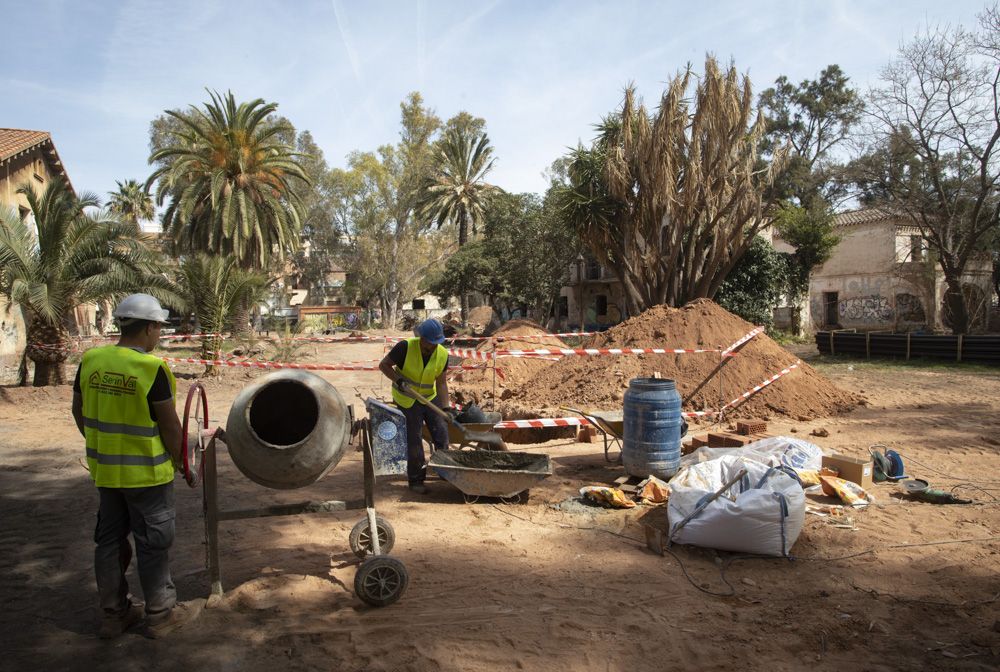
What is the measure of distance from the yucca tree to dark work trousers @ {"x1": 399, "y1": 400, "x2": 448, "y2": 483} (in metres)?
11.3

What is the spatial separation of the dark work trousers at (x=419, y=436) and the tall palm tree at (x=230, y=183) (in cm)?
2154

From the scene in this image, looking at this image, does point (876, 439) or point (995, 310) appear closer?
point (876, 439)

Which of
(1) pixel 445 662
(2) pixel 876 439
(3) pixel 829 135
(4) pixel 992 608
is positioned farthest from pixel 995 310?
(1) pixel 445 662

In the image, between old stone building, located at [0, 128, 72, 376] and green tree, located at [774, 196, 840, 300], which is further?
green tree, located at [774, 196, 840, 300]

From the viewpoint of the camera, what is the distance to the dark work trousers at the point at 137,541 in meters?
3.37

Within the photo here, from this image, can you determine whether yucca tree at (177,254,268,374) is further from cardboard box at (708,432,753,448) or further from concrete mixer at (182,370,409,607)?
concrete mixer at (182,370,409,607)

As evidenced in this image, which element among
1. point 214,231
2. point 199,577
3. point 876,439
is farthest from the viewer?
point 214,231

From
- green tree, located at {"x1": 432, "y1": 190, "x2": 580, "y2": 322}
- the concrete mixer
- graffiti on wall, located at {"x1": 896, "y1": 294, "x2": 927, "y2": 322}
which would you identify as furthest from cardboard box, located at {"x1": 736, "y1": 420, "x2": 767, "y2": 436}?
graffiti on wall, located at {"x1": 896, "y1": 294, "x2": 927, "y2": 322}

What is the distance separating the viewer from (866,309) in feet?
103

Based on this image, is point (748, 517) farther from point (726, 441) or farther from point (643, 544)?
point (726, 441)

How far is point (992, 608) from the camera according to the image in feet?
12.2

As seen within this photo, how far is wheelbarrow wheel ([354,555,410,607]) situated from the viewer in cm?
372

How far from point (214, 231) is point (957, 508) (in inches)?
1030

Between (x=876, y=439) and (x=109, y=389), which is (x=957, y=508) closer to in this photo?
(x=876, y=439)
